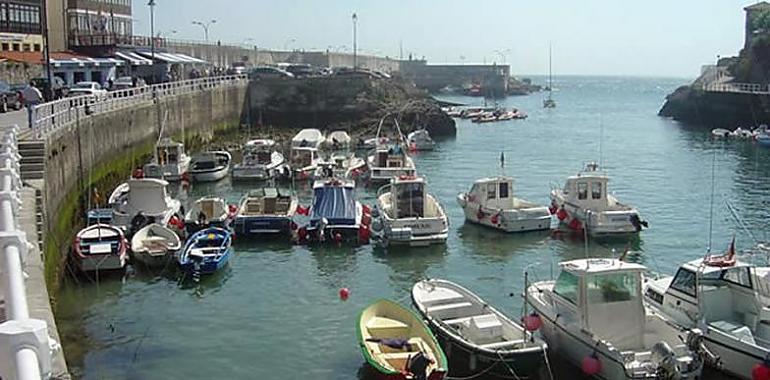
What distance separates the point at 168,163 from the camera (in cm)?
5122

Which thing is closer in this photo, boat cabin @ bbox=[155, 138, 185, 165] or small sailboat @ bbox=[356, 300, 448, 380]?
small sailboat @ bbox=[356, 300, 448, 380]

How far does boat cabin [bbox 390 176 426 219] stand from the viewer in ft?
116

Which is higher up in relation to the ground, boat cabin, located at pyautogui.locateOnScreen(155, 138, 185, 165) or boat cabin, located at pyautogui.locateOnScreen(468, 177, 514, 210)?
boat cabin, located at pyautogui.locateOnScreen(155, 138, 185, 165)

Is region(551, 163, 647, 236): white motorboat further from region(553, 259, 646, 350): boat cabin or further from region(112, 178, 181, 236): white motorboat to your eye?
region(112, 178, 181, 236): white motorboat

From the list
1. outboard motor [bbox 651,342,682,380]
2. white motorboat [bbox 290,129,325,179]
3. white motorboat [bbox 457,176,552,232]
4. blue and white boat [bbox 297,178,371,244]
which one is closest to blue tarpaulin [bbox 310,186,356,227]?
blue and white boat [bbox 297,178,371,244]

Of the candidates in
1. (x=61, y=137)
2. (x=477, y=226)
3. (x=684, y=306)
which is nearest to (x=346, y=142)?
(x=477, y=226)

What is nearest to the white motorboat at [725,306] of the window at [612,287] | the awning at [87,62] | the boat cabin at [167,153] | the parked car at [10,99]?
the window at [612,287]

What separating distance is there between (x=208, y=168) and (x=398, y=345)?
3461 centimetres

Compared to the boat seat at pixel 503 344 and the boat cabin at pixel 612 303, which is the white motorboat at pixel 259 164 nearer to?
the boat seat at pixel 503 344

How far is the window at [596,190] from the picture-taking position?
3759cm

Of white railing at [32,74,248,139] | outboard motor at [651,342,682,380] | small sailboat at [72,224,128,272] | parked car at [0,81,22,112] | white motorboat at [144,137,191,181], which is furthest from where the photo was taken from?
white motorboat at [144,137,191,181]

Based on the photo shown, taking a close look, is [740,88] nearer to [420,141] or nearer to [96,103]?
[420,141]

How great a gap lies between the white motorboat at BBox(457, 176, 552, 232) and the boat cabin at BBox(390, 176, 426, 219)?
339cm

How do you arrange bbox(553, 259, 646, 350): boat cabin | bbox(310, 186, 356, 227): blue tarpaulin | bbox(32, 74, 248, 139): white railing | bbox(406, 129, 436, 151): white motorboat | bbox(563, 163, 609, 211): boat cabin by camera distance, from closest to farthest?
bbox(553, 259, 646, 350): boat cabin, bbox(32, 74, 248, 139): white railing, bbox(310, 186, 356, 227): blue tarpaulin, bbox(563, 163, 609, 211): boat cabin, bbox(406, 129, 436, 151): white motorboat
